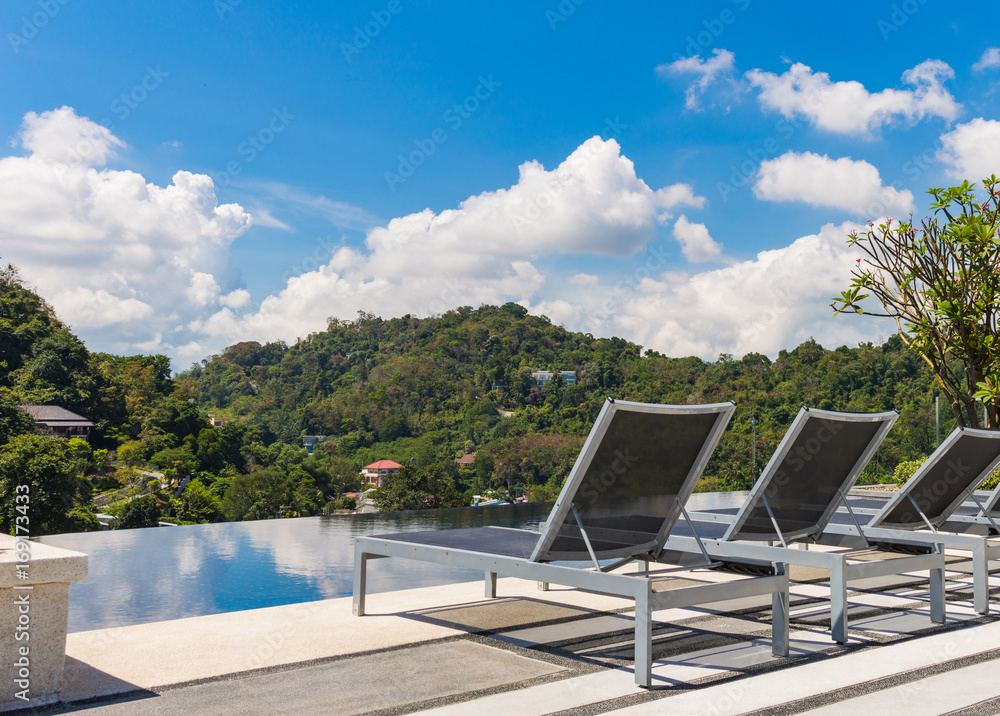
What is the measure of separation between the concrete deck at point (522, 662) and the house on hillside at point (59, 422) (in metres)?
34.7

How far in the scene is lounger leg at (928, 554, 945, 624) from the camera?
3.77 meters

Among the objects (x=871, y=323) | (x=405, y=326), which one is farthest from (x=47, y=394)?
(x=871, y=323)

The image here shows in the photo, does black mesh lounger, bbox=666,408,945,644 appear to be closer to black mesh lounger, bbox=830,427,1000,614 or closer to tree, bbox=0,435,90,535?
black mesh lounger, bbox=830,427,1000,614

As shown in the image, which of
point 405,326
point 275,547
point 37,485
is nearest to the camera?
point 275,547

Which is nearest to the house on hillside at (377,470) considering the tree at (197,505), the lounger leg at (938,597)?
the tree at (197,505)

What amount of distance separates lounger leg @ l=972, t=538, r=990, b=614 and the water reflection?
324cm

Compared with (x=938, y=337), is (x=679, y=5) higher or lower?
higher

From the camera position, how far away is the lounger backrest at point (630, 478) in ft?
9.69

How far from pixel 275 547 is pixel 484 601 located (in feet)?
13.8

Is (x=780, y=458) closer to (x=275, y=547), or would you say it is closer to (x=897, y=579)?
(x=897, y=579)

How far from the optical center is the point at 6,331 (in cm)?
3859

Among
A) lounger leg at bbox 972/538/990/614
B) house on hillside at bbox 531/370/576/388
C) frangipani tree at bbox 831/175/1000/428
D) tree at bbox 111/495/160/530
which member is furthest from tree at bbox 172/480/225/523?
lounger leg at bbox 972/538/990/614

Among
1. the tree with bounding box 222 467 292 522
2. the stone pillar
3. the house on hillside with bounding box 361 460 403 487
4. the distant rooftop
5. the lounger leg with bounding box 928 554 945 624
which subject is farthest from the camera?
the distant rooftop

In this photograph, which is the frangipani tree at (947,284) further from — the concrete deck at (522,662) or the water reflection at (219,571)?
the water reflection at (219,571)
